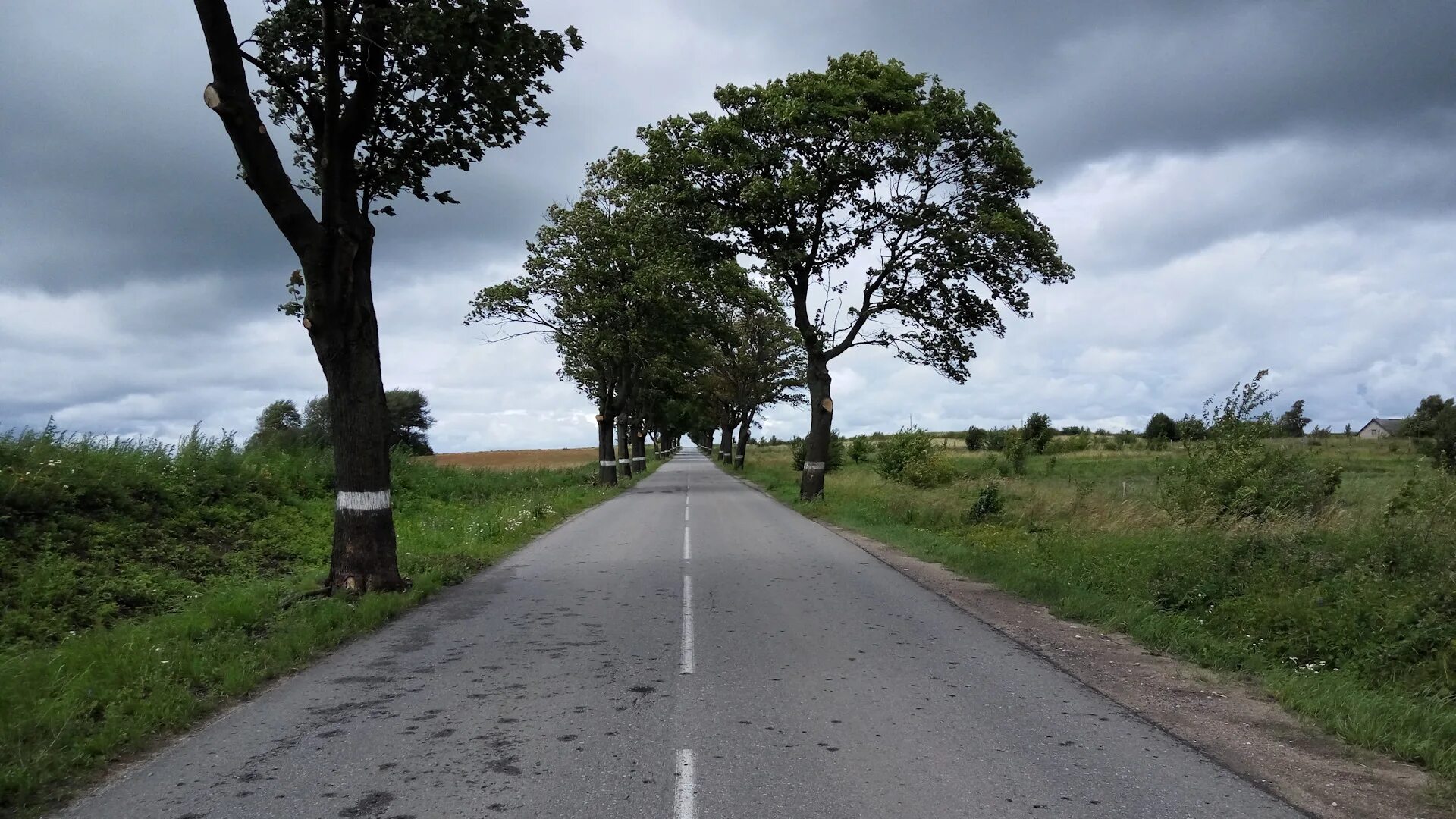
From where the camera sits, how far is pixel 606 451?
136 feet

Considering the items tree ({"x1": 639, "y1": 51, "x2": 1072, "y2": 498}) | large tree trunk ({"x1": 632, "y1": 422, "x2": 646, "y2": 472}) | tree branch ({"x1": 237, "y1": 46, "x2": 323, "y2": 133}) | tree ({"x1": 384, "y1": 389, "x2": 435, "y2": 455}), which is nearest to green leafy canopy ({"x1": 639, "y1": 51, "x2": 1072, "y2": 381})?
tree ({"x1": 639, "y1": 51, "x2": 1072, "y2": 498})

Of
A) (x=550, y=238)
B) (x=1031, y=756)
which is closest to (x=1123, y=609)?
(x=1031, y=756)

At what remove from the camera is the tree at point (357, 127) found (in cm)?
1043

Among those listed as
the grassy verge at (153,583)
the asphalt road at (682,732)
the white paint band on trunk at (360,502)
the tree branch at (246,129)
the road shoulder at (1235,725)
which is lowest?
the road shoulder at (1235,725)

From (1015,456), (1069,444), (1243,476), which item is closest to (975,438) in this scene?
(1069,444)

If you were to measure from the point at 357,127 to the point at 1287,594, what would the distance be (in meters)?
12.0

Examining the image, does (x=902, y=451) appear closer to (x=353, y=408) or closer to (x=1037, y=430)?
(x=1037, y=430)

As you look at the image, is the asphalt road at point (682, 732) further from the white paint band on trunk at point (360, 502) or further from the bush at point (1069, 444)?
the bush at point (1069, 444)

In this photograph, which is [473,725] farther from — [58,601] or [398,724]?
[58,601]

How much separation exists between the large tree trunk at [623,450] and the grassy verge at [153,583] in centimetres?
2540

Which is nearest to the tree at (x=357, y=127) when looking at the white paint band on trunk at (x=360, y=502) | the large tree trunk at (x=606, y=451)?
the white paint band on trunk at (x=360, y=502)

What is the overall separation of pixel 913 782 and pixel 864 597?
648 cm

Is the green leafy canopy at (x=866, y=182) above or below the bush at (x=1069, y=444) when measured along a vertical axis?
above

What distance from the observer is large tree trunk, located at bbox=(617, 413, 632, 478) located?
1908 inches
